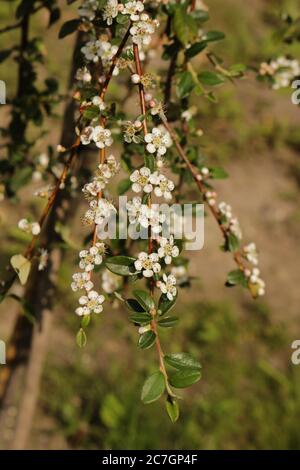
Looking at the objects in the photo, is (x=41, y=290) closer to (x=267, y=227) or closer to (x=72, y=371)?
(x=72, y=371)

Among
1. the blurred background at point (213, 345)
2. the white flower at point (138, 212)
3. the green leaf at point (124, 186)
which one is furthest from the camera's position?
the blurred background at point (213, 345)

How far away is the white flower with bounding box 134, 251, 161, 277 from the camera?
0.92 meters

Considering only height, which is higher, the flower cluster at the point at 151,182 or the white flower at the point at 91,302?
the flower cluster at the point at 151,182

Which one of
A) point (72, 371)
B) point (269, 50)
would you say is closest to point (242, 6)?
point (269, 50)

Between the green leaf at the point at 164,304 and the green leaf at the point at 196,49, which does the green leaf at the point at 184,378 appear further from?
the green leaf at the point at 196,49

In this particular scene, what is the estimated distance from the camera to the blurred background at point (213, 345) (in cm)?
222

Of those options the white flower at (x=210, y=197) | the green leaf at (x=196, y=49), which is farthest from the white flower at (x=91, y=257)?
the green leaf at (x=196, y=49)

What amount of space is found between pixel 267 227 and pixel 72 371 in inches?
51.3

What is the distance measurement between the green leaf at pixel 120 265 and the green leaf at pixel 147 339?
4.0 inches

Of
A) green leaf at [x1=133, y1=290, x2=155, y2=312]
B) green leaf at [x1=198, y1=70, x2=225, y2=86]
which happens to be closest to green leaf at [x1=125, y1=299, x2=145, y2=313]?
green leaf at [x1=133, y1=290, x2=155, y2=312]

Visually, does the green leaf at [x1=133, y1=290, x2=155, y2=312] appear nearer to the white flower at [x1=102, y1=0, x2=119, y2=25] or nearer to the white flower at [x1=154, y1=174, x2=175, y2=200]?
the white flower at [x1=154, y1=174, x2=175, y2=200]

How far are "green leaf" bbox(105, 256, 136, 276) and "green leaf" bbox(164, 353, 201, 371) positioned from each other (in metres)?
0.14

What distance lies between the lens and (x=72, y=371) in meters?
2.42

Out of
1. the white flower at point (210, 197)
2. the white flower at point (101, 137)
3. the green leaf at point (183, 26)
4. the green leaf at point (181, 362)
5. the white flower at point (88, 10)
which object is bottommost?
the green leaf at point (181, 362)
